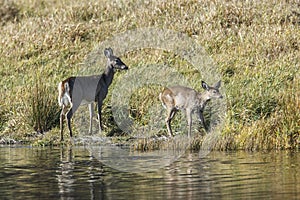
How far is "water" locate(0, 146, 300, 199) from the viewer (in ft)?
35.7

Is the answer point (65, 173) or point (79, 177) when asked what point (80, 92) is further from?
point (79, 177)

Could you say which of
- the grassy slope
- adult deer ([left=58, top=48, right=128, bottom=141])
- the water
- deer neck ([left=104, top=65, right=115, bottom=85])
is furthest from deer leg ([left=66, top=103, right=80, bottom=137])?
the water

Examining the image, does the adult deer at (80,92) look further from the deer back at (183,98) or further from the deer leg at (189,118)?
the deer leg at (189,118)

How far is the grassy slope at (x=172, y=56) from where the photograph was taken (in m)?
16.8

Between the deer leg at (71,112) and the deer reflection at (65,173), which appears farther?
the deer leg at (71,112)

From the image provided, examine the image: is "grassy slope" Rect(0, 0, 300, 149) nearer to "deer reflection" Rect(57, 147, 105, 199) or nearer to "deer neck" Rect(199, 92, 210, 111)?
"deer neck" Rect(199, 92, 210, 111)

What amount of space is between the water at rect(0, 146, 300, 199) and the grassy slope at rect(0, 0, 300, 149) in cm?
191

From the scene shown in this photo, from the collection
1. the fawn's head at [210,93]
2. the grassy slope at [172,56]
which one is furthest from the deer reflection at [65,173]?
the fawn's head at [210,93]

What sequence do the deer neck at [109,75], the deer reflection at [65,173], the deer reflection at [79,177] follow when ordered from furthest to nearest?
1. the deer neck at [109,75]
2. the deer reflection at [65,173]
3. the deer reflection at [79,177]

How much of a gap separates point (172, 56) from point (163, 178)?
38.1 feet

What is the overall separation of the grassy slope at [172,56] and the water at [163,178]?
75.0 inches

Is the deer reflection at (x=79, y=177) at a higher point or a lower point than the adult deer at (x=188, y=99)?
lower

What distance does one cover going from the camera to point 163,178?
40.1 feet

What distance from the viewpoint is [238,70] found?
21.4m
